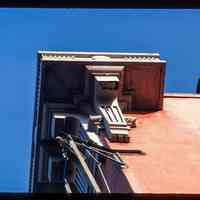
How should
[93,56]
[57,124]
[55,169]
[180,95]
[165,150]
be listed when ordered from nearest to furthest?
[165,150] → [55,169] → [57,124] → [93,56] → [180,95]

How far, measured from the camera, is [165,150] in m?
14.7

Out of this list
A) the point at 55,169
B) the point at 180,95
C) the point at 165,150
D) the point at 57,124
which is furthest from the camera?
the point at 180,95

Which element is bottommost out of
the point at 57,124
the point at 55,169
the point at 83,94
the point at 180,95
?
the point at 55,169

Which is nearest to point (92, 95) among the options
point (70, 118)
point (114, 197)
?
point (70, 118)

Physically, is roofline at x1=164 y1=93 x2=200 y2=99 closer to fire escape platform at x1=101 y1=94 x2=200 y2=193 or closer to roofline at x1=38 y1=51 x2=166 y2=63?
fire escape platform at x1=101 y1=94 x2=200 y2=193

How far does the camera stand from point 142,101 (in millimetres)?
19156

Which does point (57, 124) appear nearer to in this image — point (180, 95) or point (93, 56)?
point (93, 56)

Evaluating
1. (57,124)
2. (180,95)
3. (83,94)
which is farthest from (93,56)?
(180,95)

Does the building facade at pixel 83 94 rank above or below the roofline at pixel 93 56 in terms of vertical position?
below

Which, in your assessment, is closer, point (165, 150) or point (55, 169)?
point (165, 150)

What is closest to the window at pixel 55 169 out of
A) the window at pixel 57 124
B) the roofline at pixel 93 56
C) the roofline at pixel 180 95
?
the window at pixel 57 124

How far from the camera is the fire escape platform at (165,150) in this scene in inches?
464

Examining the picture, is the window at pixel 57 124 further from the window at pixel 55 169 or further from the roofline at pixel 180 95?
the roofline at pixel 180 95
